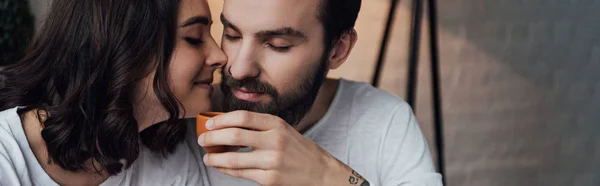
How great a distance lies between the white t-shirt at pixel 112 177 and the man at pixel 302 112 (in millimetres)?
67

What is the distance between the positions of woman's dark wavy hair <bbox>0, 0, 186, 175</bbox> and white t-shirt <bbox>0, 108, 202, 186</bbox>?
4cm

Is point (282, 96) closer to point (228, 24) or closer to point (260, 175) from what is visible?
point (228, 24)

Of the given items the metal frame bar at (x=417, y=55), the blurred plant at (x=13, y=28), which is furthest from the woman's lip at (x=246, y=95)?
the blurred plant at (x=13, y=28)

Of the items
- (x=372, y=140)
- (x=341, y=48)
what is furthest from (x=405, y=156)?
(x=341, y=48)

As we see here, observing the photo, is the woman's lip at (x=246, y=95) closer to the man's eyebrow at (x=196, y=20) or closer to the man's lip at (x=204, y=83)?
the man's lip at (x=204, y=83)

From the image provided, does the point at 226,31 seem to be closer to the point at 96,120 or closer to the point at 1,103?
the point at 96,120

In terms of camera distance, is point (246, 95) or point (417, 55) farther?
point (417, 55)

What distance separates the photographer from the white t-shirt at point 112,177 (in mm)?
1257

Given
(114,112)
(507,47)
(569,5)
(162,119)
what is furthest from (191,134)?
(569,5)

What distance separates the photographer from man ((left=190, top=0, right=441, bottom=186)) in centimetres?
119

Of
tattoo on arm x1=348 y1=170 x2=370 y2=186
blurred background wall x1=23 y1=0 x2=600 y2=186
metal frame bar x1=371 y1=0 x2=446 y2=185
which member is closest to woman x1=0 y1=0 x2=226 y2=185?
tattoo on arm x1=348 y1=170 x2=370 y2=186

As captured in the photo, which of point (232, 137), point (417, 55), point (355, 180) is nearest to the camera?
point (232, 137)

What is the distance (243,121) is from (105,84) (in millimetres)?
376

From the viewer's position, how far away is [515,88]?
3.22 metres
